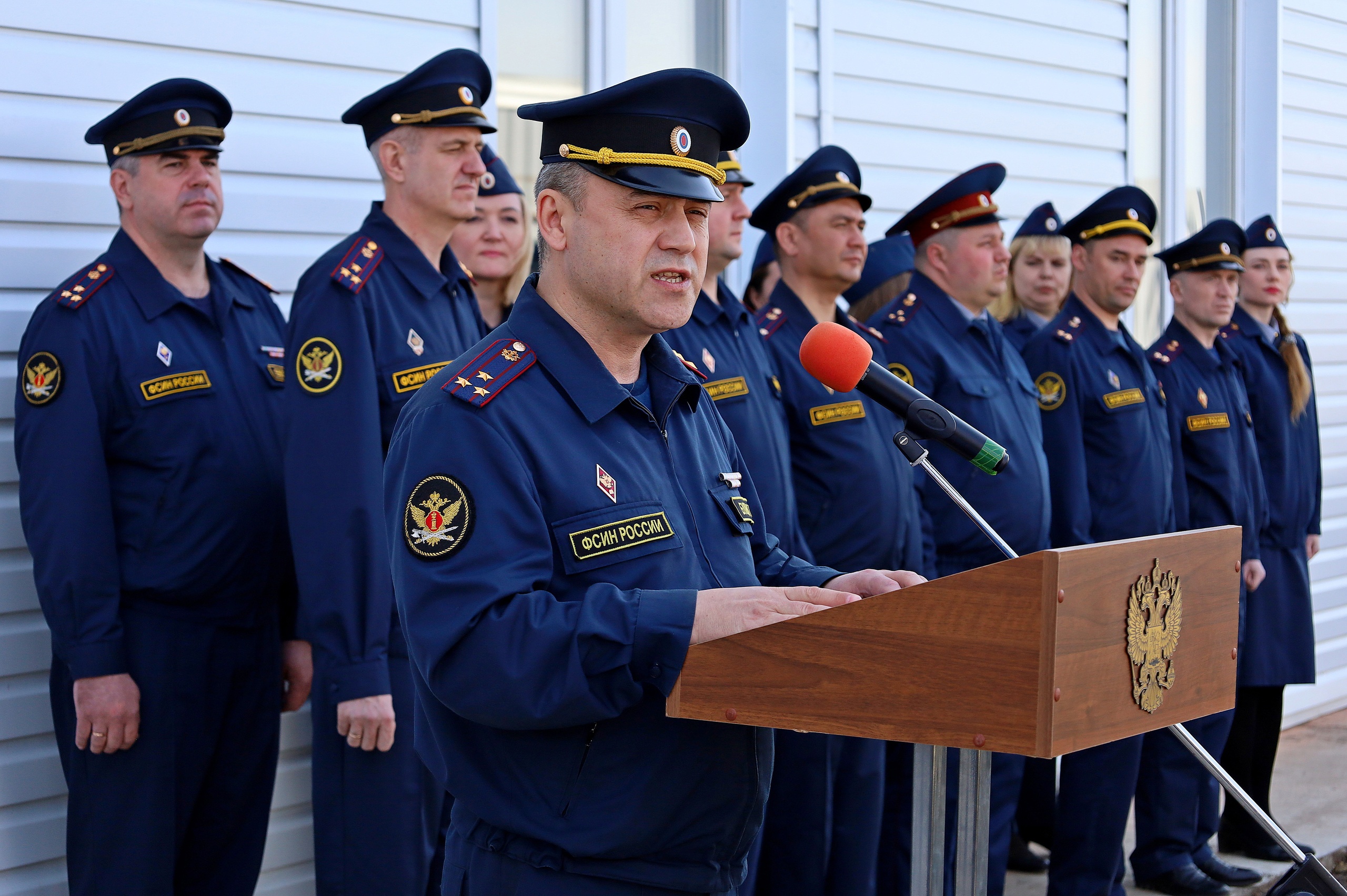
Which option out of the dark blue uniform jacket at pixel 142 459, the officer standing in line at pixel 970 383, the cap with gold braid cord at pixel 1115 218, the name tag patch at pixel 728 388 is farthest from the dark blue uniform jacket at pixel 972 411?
the dark blue uniform jacket at pixel 142 459

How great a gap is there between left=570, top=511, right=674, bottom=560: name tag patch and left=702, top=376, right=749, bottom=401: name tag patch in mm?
1805

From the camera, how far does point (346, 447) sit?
120 inches

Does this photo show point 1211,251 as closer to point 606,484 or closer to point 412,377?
point 412,377

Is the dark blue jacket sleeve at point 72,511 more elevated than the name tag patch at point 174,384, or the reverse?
the name tag patch at point 174,384

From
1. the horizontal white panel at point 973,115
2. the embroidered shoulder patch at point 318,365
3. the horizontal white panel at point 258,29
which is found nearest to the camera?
the embroidered shoulder patch at point 318,365

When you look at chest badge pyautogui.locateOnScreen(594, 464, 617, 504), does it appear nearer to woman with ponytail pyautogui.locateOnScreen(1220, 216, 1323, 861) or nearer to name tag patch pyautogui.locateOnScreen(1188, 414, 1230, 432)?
name tag patch pyautogui.locateOnScreen(1188, 414, 1230, 432)

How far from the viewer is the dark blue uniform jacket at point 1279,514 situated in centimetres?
536

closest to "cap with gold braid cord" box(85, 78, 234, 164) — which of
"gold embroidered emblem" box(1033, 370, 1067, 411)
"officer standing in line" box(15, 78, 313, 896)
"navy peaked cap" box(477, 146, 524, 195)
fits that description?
"officer standing in line" box(15, 78, 313, 896)

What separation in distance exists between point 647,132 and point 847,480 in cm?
218

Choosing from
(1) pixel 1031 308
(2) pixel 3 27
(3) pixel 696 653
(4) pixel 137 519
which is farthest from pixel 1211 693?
(1) pixel 1031 308

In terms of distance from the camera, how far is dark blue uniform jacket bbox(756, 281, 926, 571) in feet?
12.9

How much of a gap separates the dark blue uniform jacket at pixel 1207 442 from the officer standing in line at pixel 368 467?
2979 millimetres

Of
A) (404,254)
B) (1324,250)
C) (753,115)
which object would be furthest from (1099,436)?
(1324,250)

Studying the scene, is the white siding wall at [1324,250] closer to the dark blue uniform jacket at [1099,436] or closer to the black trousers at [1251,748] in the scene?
the black trousers at [1251,748]
